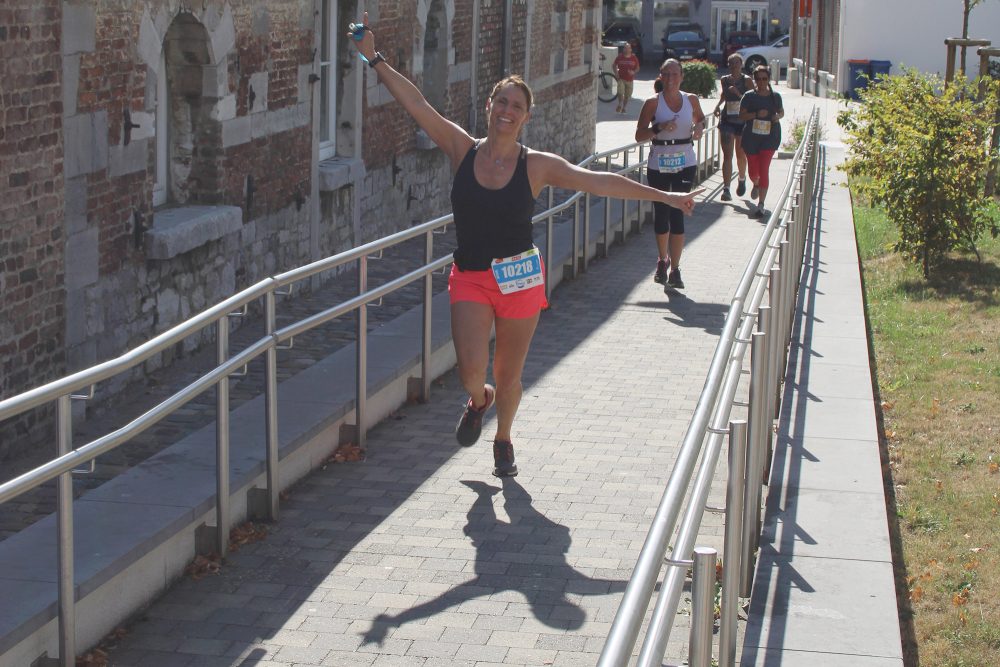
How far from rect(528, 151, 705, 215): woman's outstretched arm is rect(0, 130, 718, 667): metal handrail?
3.35ft

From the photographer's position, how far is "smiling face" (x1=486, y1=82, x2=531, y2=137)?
6203mm

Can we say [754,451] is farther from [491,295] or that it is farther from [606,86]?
[606,86]

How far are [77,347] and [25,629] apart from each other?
14.8 feet

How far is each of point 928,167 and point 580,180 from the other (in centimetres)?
750

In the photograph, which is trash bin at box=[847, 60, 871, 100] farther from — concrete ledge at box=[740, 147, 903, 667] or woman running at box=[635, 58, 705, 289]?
concrete ledge at box=[740, 147, 903, 667]

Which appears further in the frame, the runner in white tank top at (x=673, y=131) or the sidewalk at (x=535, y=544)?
the runner in white tank top at (x=673, y=131)

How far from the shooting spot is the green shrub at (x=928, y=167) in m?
12.9

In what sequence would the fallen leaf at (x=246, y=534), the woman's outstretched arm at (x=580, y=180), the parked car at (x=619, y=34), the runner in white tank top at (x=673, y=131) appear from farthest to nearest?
the parked car at (x=619, y=34) → the runner in white tank top at (x=673, y=131) → the woman's outstretched arm at (x=580, y=180) → the fallen leaf at (x=246, y=534)

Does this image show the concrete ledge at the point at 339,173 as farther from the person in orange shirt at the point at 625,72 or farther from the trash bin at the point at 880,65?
the trash bin at the point at 880,65

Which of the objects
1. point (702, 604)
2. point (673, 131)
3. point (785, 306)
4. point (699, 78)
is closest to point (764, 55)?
point (699, 78)

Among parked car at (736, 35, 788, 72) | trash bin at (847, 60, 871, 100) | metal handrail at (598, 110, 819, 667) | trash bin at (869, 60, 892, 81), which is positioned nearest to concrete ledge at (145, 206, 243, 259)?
metal handrail at (598, 110, 819, 667)

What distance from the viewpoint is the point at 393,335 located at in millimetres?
8523

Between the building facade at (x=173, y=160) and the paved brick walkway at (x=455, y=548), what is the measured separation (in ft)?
6.66

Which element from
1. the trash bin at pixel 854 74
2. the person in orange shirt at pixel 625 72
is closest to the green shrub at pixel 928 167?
the person in orange shirt at pixel 625 72
